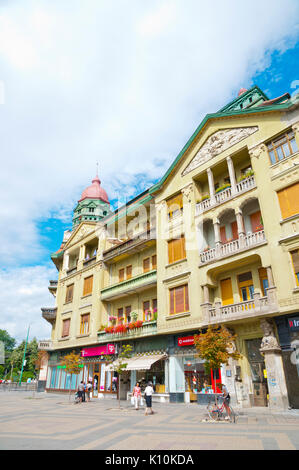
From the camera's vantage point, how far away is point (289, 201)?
19172 millimetres

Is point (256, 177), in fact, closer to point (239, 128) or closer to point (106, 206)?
point (239, 128)

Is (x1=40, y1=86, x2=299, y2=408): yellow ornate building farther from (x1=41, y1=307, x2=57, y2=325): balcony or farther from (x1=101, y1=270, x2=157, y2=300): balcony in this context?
(x1=41, y1=307, x2=57, y2=325): balcony

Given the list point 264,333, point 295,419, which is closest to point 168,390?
point 264,333

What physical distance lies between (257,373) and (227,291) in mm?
5321

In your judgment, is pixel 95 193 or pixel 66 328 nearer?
pixel 66 328

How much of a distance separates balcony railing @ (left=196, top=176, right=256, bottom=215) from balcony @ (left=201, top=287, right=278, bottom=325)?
6.91m

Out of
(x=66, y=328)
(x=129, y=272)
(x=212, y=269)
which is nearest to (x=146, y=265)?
(x=129, y=272)

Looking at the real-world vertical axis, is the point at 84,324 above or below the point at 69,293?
below

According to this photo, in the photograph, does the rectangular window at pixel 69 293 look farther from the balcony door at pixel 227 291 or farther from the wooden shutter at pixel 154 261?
the balcony door at pixel 227 291

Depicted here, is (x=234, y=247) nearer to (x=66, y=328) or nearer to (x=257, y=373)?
(x=257, y=373)

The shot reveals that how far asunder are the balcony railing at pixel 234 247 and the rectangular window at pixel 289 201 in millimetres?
1769

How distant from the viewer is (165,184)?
28.5 m
